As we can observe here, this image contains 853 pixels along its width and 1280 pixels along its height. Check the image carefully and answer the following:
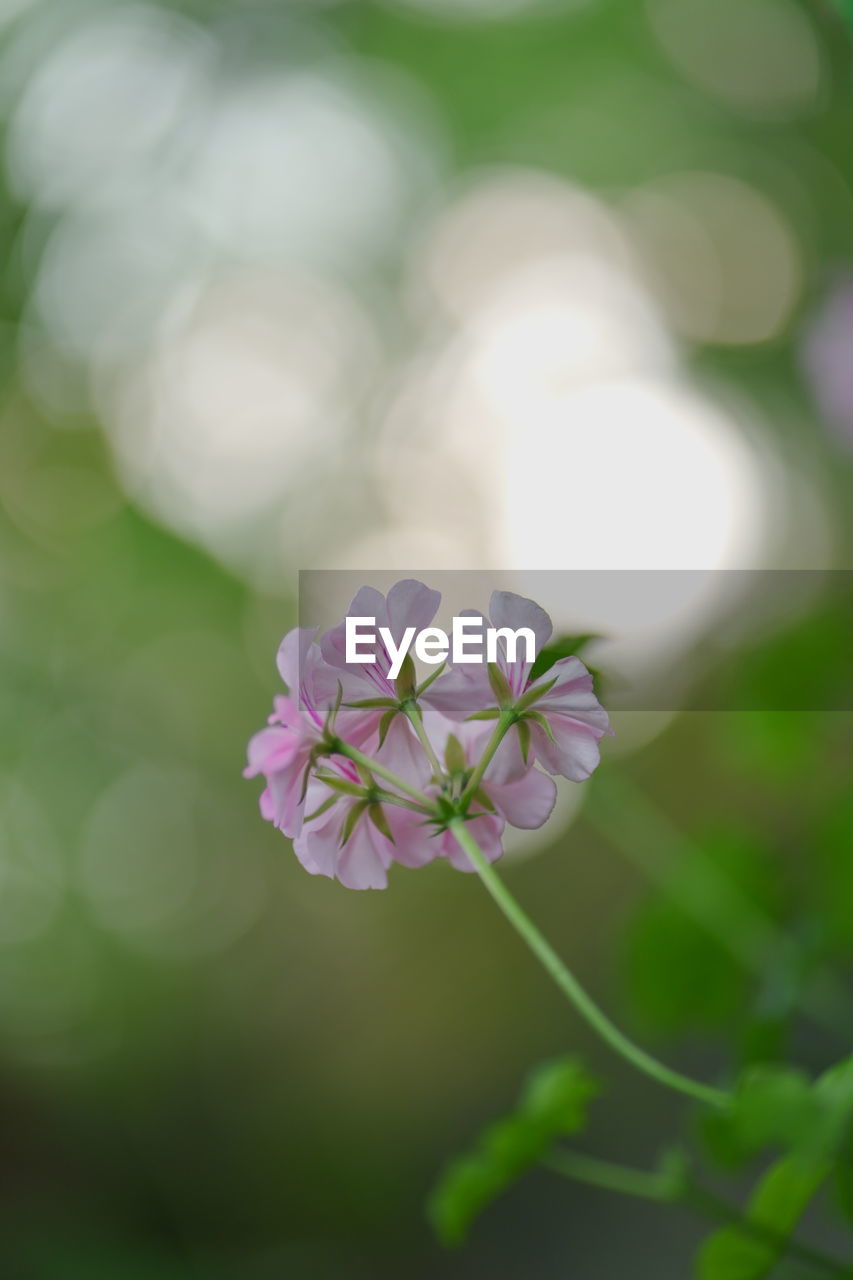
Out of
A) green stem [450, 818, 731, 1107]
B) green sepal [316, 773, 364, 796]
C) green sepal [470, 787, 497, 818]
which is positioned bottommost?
green stem [450, 818, 731, 1107]

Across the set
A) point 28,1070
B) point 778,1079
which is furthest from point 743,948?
point 28,1070

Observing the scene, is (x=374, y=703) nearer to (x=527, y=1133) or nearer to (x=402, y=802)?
(x=402, y=802)

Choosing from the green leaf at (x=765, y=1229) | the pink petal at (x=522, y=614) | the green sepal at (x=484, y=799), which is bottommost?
the green leaf at (x=765, y=1229)

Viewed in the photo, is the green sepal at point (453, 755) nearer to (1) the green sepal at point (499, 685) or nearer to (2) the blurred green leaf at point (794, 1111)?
(1) the green sepal at point (499, 685)

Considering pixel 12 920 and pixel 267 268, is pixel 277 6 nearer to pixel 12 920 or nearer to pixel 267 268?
pixel 267 268

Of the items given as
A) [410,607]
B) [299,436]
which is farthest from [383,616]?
[299,436]

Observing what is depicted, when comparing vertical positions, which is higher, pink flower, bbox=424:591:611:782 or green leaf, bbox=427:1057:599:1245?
pink flower, bbox=424:591:611:782

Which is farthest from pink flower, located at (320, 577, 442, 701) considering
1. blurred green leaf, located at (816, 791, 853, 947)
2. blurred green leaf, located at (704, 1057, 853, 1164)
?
blurred green leaf, located at (816, 791, 853, 947)

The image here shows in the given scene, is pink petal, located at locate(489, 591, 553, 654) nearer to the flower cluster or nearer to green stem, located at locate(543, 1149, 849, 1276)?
the flower cluster

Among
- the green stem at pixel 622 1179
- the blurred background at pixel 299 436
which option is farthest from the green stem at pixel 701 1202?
the blurred background at pixel 299 436

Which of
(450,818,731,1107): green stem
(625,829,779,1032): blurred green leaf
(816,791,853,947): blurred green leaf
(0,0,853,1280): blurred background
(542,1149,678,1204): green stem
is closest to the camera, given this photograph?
(450,818,731,1107): green stem
